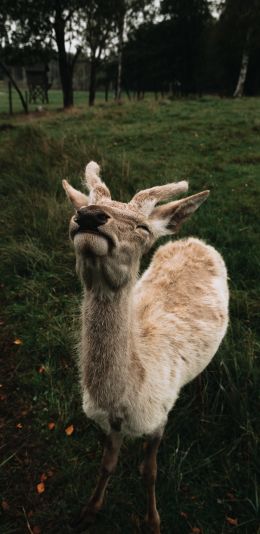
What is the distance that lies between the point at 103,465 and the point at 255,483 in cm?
97

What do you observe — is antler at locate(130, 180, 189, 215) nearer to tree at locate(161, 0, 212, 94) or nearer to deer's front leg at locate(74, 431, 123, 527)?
deer's front leg at locate(74, 431, 123, 527)

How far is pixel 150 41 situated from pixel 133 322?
36224 millimetres

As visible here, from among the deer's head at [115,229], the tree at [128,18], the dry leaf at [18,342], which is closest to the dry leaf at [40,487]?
the dry leaf at [18,342]

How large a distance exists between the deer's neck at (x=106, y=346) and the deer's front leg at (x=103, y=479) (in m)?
0.51

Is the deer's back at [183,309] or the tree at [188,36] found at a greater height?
the tree at [188,36]

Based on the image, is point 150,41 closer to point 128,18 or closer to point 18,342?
point 128,18

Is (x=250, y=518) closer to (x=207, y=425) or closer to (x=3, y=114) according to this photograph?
(x=207, y=425)

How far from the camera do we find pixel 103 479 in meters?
2.39

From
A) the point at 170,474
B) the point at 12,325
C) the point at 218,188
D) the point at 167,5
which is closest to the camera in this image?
the point at 170,474

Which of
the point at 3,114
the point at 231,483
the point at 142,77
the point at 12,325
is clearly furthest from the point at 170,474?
the point at 142,77

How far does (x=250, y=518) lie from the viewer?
7.64 feet

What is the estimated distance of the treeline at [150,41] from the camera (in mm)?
17844

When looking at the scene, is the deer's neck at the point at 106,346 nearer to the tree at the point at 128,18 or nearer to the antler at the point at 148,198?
the antler at the point at 148,198

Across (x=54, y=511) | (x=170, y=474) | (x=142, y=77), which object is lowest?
(x=54, y=511)
